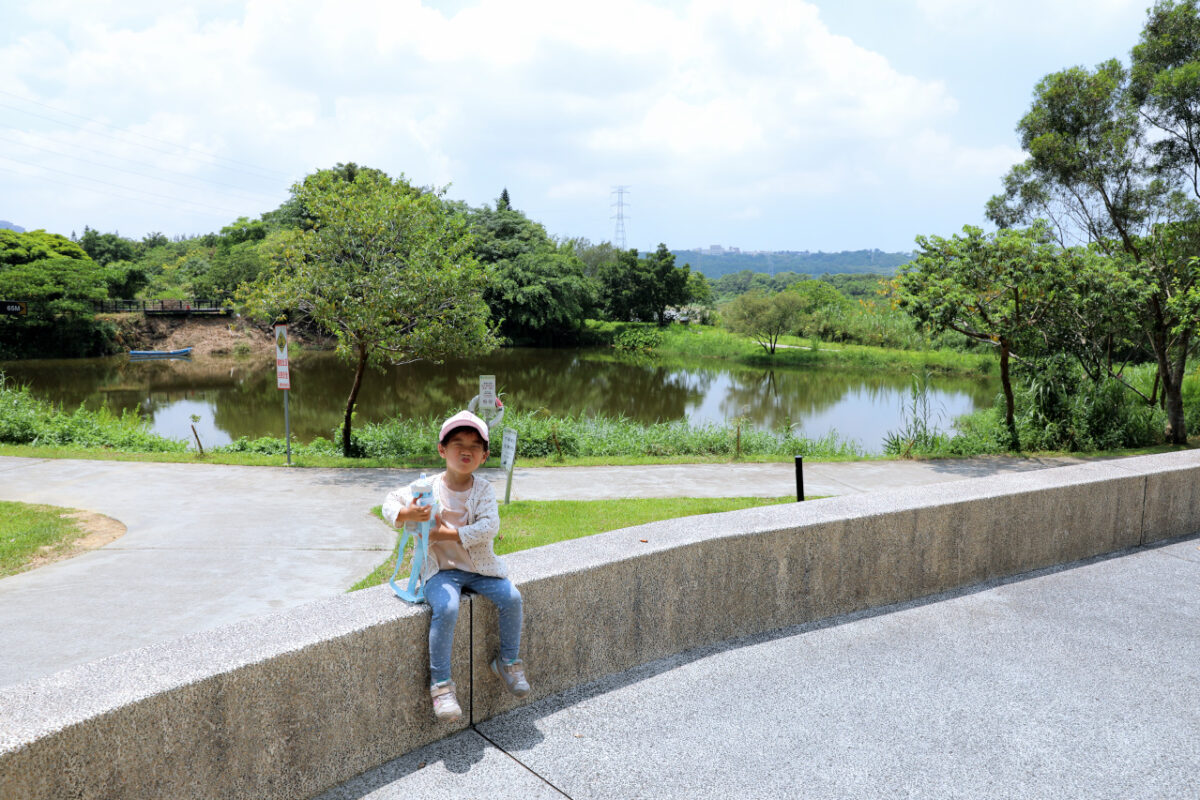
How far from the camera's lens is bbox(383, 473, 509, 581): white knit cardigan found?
135 inches

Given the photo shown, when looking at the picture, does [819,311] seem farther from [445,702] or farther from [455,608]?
[445,702]

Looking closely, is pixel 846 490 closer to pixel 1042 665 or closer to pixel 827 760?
pixel 1042 665

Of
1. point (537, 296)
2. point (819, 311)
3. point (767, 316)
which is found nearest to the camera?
point (767, 316)

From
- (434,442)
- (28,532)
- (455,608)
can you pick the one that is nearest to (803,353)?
(434,442)

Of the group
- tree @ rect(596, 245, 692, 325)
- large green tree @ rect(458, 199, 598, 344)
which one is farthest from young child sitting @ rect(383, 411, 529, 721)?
tree @ rect(596, 245, 692, 325)

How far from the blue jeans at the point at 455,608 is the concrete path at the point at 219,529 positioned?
309 centimetres

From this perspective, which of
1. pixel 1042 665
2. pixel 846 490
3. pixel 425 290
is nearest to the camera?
pixel 1042 665

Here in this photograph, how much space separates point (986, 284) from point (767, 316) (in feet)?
110

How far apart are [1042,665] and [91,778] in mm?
4188

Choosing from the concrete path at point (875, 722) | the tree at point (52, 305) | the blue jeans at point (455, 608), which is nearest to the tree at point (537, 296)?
the tree at point (52, 305)

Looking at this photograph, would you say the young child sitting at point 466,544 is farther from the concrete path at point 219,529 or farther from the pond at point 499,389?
the pond at point 499,389

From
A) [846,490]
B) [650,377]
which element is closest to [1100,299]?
[846,490]

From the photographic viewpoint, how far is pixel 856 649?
4.47 m

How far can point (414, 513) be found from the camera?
133 inches
